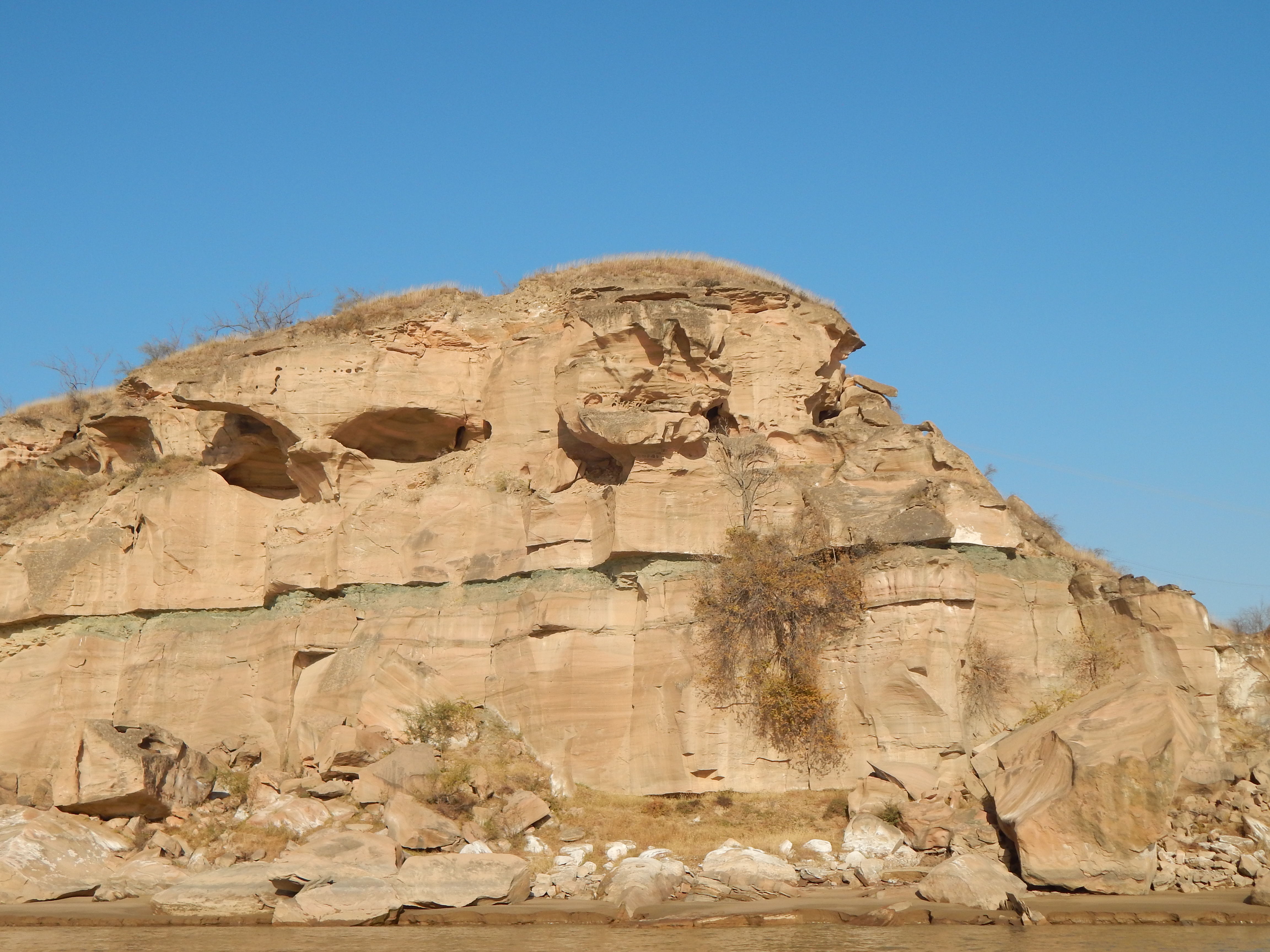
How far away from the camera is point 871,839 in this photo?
1734 cm

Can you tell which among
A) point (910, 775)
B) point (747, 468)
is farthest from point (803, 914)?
point (747, 468)

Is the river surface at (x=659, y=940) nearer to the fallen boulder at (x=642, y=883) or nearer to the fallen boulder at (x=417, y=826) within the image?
the fallen boulder at (x=642, y=883)

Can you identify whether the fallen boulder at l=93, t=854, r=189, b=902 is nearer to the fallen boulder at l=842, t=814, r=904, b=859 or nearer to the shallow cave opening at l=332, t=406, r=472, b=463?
the shallow cave opening at l=332, t=406, r=472, b=463

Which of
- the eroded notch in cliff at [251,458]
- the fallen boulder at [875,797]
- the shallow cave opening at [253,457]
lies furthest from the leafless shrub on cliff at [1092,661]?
the eroded notch in cliff at [251,458]

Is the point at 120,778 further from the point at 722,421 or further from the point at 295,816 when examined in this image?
the point at 722,421

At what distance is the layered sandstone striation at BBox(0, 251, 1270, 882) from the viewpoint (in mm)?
19453

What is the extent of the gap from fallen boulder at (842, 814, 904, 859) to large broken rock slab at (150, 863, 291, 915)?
6894 mm

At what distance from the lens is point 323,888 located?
16.1 metres

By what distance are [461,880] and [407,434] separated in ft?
30.4

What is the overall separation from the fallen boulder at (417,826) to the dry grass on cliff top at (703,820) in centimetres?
129

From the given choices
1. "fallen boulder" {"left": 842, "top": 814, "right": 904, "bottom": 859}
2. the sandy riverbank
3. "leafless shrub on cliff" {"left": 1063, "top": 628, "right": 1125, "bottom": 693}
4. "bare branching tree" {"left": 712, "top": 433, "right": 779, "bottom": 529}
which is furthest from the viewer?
"bare branching tree" {"left": 712, "top": 433, "right": 779, "bottom": 529}

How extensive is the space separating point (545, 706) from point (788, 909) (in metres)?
5.60

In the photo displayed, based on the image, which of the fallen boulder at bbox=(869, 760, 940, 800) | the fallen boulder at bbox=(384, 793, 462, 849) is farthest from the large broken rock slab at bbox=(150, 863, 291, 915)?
the fallen boulder at bbox=(869, 760, 940, 800)

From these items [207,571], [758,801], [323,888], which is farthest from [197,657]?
[758,801]
